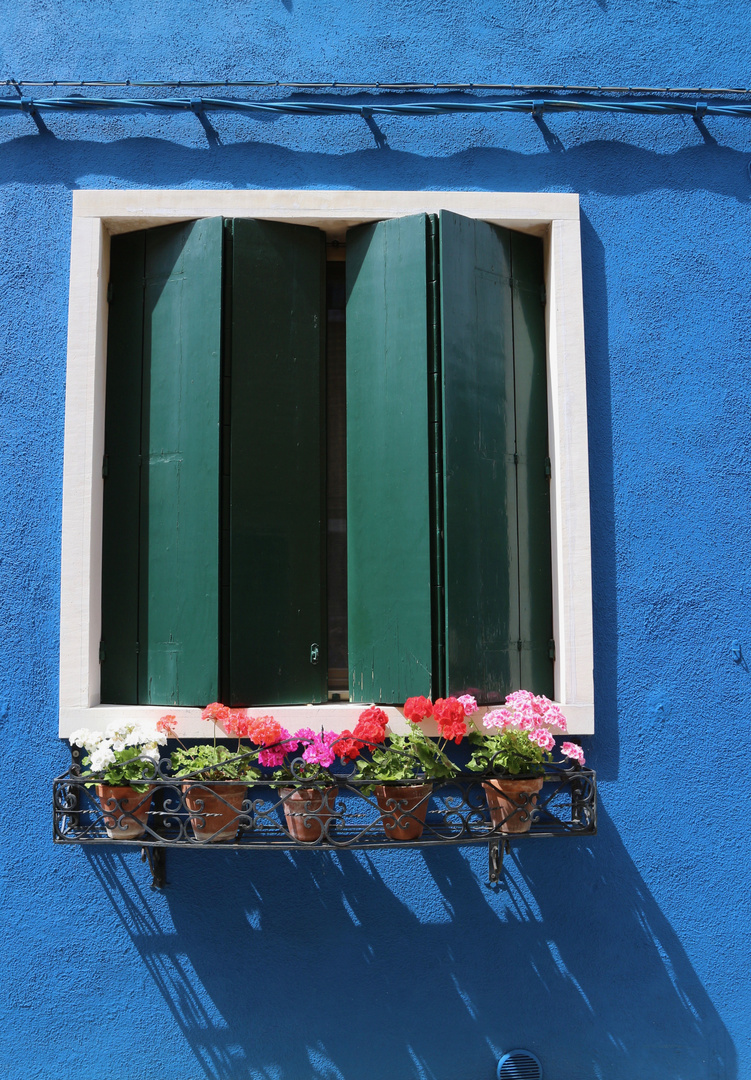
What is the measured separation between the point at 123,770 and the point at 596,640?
2197mm

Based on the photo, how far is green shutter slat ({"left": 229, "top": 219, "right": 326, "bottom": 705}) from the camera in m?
3.84

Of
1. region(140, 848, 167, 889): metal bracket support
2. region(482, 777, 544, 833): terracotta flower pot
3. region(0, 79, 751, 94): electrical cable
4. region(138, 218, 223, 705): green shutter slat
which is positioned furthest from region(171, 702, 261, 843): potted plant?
region(0, 79, 751, 94): electrical cable

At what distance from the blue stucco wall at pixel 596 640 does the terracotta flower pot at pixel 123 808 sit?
356mm

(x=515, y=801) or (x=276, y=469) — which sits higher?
(x=276, y=469)

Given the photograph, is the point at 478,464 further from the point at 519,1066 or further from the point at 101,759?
the point at 519,1066

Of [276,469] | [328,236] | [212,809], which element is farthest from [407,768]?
[328,236]

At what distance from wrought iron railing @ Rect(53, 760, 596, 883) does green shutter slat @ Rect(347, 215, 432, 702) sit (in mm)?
528

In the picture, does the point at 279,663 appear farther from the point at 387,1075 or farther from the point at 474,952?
the point at 387,1075

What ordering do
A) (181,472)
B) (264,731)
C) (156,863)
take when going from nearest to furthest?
(264,731), (156,863), (181,472)

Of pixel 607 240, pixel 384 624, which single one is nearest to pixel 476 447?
pixel 384 624

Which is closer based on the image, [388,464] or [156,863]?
[156,863]

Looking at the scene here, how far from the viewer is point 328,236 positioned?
4164mm

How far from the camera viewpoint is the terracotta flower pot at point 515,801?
11.5 ft

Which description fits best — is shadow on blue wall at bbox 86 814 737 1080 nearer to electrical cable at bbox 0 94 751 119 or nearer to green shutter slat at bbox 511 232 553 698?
green shutter slat at bbox 511 232 553 698
